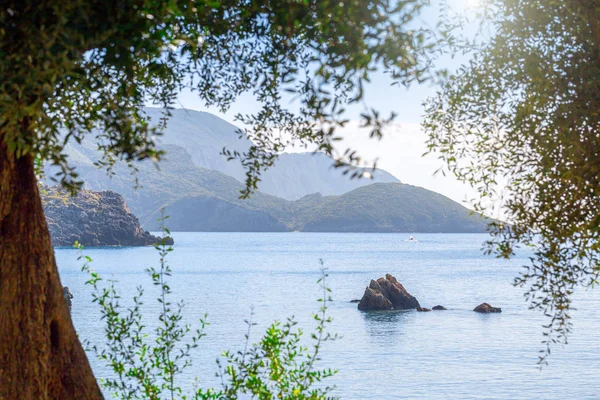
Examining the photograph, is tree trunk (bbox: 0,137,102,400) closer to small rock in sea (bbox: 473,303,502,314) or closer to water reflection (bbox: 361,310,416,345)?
water reflection (bbox: 361,310,416,345)

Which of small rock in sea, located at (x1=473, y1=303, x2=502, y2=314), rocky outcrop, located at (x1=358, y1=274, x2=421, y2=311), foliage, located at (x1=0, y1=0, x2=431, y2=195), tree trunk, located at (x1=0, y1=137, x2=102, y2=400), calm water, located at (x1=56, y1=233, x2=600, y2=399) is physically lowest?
calm water, located at (x1=56, y1=233, x2=600, y2=399)

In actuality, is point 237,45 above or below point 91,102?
above

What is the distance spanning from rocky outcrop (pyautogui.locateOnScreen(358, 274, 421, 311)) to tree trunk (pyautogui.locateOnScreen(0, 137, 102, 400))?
2493 inches

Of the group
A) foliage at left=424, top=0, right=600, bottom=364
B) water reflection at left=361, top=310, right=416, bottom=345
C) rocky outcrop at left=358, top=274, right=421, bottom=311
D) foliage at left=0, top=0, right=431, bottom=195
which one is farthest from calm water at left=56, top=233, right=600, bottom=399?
foliage at left=0, top=0, right=431, bottom=195

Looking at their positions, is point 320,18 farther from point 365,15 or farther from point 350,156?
point 350,156

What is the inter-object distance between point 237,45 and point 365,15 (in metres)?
4.11

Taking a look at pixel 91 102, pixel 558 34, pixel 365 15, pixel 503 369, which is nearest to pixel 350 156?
pixel 365 15

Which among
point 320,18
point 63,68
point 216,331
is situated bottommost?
point 216,331

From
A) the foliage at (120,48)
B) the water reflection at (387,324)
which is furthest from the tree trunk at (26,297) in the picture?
the water reflection at (387,324)

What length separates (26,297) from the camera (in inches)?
→ 281

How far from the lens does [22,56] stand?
511cm

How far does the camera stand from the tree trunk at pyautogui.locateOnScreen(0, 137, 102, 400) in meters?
7.06

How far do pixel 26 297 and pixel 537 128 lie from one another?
6.12 meters

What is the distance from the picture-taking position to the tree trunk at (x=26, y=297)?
23.2 feet
